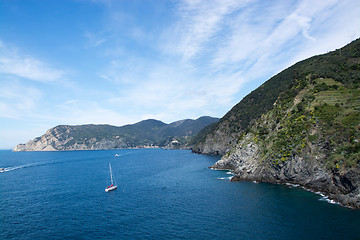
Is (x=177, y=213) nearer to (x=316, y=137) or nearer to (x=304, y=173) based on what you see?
(x=304, y=173)

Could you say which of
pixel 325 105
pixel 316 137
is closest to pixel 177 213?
pixel 316 137

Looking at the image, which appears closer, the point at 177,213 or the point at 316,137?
the point at 177,213

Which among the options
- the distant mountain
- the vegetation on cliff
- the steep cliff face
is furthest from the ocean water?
the vegetation on cliff

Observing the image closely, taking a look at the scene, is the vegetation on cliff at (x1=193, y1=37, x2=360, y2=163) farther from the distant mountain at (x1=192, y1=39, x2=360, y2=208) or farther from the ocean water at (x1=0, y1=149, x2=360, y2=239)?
the ocean water at (x1=0, y1=149, x2=360, y2=239)

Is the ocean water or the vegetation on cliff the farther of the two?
the vegetation on cliff

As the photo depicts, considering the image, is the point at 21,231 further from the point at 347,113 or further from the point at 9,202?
the point at 347,113

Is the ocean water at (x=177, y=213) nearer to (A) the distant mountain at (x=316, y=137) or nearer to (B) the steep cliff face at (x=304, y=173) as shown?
(B) the steep cliff face at (x=304, y=173)

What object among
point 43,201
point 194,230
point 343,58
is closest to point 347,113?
point 343,58

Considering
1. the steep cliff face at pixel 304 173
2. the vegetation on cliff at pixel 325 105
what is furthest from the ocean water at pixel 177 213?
the vegetation on cliff at pixel 325 105
